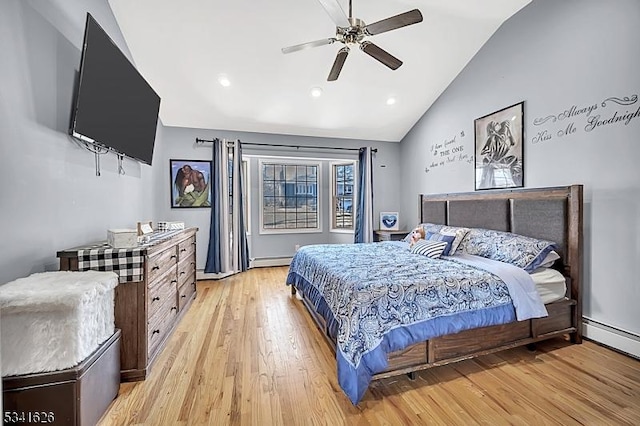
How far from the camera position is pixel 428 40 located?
11.4 feet

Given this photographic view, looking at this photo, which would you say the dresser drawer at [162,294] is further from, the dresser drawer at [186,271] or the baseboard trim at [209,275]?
the baseboard trim at [209,275]

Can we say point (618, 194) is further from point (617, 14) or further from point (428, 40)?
point (428, 40)

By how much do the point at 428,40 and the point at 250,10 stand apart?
2.14 metres

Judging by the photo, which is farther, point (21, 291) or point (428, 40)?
point (428, 40)

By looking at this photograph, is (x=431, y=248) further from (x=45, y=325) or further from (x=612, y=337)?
(x=45, y=325)

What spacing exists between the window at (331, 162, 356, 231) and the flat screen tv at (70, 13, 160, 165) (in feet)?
11.8

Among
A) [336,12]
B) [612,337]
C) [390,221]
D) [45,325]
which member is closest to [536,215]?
[612,337]

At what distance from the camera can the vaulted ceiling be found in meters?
3.01

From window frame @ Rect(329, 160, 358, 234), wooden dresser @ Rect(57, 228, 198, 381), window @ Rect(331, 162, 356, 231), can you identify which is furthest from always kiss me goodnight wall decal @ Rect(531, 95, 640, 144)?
wooden dresser @ Rect(57, 228, 198, 381)

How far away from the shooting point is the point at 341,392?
1.89 m

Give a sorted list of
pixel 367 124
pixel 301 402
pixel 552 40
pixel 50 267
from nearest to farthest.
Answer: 1. pixel 301 402
2. pixel 50 267
3. pixel 552 40
4. pixel 367 124

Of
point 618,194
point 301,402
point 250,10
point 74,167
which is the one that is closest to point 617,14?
point 618,194

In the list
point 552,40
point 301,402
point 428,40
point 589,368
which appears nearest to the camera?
point 301,402

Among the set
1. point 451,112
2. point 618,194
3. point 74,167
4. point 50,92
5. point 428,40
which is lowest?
point 618,194
